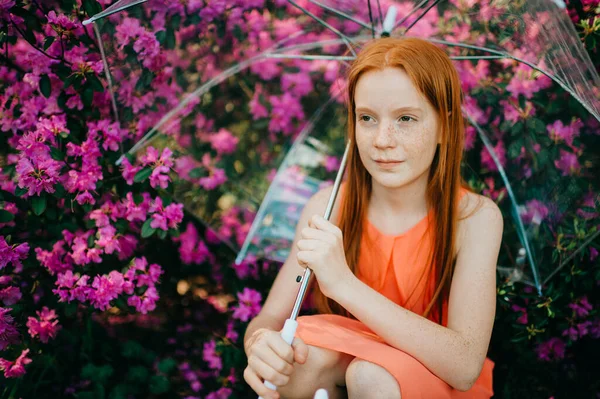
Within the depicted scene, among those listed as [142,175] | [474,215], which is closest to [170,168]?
[142,175]

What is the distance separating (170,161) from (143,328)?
1162 mm

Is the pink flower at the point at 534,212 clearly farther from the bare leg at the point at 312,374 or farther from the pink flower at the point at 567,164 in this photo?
the bare leg at the point at 312,374

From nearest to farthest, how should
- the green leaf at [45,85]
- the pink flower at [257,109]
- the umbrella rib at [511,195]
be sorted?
the green leaf at [45,85], the umbrella rib at [511,195], the pink flower at [257,109]

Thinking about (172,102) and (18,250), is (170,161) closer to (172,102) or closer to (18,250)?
(172,102)

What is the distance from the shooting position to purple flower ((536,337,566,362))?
2320mm

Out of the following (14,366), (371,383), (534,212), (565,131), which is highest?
(565,131)

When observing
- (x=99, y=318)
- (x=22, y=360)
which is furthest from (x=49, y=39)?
(x=99, y=318)

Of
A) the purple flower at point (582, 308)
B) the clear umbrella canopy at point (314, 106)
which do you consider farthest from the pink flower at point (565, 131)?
the purple flower at point (582, 308)

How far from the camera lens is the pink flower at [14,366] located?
186cm

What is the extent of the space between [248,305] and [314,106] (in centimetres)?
89

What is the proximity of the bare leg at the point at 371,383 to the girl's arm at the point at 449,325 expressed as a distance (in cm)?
10

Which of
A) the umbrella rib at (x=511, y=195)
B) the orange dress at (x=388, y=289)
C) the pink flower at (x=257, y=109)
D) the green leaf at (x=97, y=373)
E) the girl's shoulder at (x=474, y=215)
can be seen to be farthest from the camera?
the pink flower at (x=257, y=109)

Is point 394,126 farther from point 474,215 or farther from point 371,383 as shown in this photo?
point 371,383

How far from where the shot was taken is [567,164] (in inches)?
74.0
